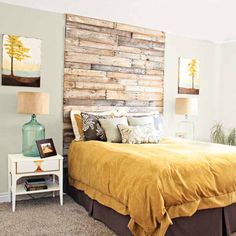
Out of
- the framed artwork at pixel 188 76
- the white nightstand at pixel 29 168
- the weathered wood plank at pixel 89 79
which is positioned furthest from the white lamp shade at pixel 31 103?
the framed artwork at pixel 188 76

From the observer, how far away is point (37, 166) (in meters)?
3.49

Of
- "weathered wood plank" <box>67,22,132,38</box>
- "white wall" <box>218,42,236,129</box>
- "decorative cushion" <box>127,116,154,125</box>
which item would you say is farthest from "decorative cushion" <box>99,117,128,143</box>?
"white wall" <box>218,42,236,129</box>

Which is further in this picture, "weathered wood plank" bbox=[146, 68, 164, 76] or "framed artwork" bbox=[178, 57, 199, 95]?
"framed artwork" bbox=[178, 57, 199, 95]

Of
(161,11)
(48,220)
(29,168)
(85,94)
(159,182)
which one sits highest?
(161,11)

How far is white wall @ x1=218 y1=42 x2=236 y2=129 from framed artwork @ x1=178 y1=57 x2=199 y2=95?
0.60 metres

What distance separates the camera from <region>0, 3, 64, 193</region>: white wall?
380 cm

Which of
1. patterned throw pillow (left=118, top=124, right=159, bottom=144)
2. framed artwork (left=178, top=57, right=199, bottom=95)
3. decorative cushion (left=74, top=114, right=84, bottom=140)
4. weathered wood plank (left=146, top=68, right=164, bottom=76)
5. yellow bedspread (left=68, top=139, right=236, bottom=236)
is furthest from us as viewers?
framed artwork (left=178, top=57, right=199, bottom=95)

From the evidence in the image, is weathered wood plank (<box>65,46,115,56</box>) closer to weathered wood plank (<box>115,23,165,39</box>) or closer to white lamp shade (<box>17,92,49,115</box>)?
weathered wood plank (<box>115,23,165,39</box>)

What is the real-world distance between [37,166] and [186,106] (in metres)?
2.50

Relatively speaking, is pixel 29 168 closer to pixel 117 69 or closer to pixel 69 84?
pixel 69 84

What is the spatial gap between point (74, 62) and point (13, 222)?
213 centimetres

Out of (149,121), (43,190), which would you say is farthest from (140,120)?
(43,190)

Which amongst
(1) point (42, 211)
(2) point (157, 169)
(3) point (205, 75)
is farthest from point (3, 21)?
(3) point (205, 75)

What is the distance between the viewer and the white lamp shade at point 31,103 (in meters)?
3.55
